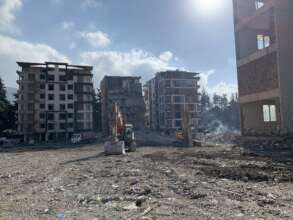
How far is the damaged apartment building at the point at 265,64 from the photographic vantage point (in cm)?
2356

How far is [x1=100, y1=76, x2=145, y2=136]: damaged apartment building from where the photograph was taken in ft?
197

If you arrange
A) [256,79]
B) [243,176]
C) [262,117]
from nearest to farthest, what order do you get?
1. [243,176]
2. [256,79]
3. [262,117]

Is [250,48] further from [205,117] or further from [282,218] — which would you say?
[205,117]

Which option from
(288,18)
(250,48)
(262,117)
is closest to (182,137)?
(262,117)

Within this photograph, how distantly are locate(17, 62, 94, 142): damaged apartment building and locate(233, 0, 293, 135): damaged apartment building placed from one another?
36262 millimetres

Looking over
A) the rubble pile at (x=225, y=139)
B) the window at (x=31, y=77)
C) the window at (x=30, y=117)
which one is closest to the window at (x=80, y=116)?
the window at (x=30, y=117)

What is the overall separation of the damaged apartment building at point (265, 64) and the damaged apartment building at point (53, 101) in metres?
36.3

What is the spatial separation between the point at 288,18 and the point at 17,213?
2586cm

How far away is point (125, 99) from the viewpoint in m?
60.5

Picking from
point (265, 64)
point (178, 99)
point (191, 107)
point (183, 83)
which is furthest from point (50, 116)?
point (265, 64)

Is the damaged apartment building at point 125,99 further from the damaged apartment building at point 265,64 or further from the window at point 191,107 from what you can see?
the damaged apartment building at point 265,64

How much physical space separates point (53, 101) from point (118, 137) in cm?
3749

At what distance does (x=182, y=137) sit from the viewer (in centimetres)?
2925

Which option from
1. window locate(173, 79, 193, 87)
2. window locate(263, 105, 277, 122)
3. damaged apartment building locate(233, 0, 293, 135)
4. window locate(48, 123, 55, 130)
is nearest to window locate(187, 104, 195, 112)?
window locate(173, 79, 193, 87)
